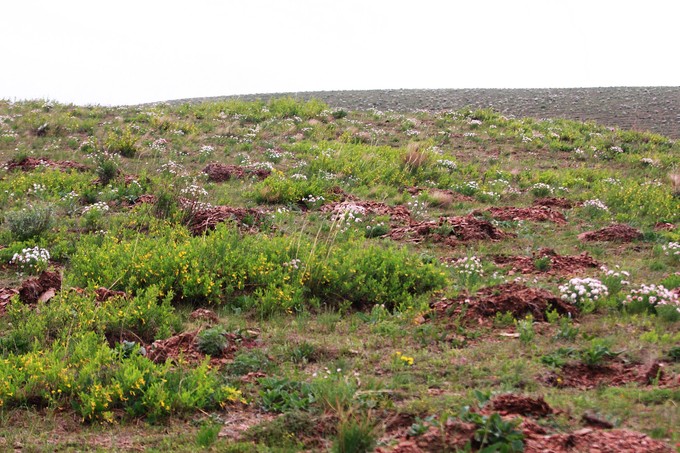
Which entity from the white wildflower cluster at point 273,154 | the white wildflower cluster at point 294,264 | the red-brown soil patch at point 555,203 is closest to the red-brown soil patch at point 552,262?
the white wildflower cluster at point 294,264

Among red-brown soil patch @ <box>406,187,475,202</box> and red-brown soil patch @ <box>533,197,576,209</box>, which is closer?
red-brown soil patch @ <box>533,197,576,209</box>

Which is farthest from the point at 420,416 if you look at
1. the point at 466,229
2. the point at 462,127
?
the point at 462,127

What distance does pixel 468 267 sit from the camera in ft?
25.4

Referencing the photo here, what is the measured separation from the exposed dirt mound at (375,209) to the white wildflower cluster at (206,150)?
4.82 m

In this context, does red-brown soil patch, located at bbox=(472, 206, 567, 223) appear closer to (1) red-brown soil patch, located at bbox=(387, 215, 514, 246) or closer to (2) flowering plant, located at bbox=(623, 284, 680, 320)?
(1) red-brown soil patch, located at bbox=(387, 215, 514, 246)

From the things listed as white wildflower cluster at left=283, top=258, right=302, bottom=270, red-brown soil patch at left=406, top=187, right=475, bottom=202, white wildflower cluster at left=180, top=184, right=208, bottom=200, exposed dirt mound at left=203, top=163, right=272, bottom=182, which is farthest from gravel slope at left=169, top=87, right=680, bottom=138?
white wildflower cluster at left=283, top=258, right=302, bottom=270

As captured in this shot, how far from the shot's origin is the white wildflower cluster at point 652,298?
6.01m

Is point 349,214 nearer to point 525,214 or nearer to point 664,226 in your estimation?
point 525,214

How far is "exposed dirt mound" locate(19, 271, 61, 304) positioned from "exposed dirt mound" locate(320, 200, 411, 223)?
16.0 ft

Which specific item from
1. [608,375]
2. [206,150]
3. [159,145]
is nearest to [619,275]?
[608,375]

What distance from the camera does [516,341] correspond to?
5496 millimetres

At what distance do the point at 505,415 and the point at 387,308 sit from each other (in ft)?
10.0

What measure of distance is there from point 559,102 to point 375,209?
65.5 feet

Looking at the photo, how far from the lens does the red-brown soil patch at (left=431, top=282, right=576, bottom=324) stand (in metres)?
6.12
